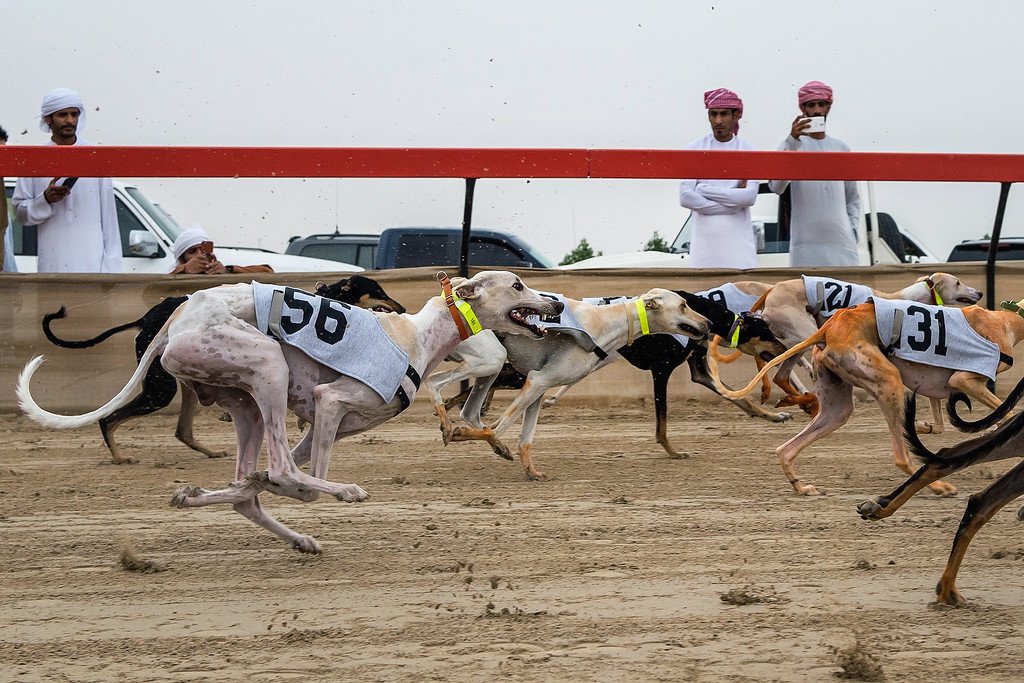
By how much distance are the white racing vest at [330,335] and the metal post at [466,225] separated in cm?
397

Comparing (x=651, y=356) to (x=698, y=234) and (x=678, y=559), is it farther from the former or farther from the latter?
(x=678, y=559)

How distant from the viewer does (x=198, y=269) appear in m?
9.41

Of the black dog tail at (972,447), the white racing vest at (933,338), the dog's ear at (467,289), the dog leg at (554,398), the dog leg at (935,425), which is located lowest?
the dog leg at (554,398)

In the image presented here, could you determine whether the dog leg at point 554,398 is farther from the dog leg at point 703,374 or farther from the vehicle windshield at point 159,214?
the vehicle windshield at point 159,214

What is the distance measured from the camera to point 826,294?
874 centimetres

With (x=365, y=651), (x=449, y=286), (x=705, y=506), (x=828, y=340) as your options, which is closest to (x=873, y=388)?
(x=828, y=340)

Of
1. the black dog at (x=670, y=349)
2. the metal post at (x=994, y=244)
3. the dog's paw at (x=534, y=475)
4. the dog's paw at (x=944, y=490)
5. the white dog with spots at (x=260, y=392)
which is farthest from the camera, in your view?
the metal post at (x=994, y=244)

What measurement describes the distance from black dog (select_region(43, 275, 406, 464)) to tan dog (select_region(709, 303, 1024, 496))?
7.60 feet

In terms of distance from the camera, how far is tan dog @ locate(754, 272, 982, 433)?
8719 millimetres

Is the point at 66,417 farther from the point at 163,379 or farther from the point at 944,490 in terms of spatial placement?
the point at 944,490

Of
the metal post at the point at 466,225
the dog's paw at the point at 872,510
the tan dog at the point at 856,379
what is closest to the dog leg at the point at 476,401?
the tan dog at the point at 856,379

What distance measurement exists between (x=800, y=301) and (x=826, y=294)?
18cm

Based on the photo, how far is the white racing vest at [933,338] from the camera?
271 inches

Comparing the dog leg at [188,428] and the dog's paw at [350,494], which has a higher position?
the dog's paw at [350,494]
